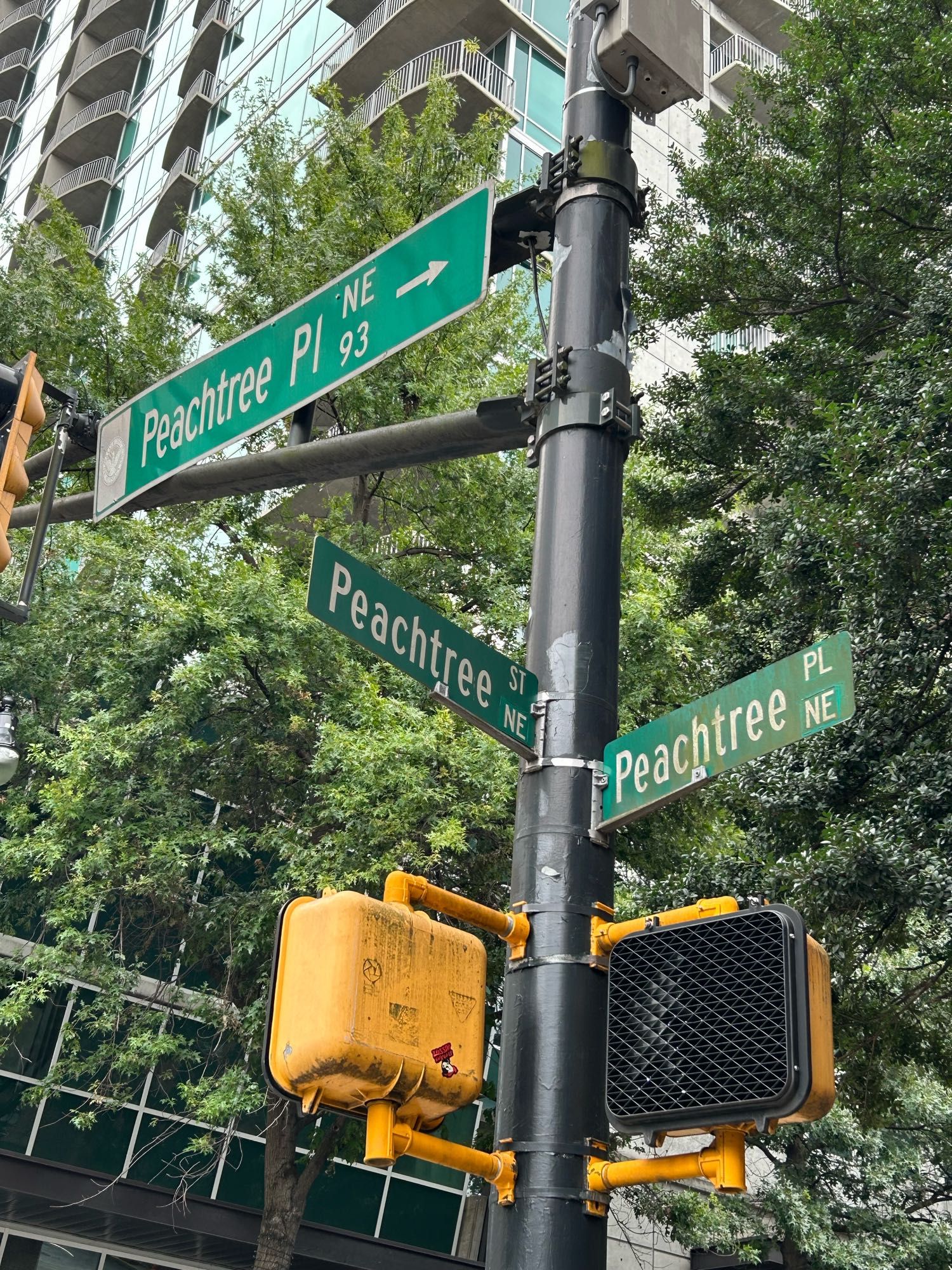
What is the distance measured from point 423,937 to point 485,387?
16081mm

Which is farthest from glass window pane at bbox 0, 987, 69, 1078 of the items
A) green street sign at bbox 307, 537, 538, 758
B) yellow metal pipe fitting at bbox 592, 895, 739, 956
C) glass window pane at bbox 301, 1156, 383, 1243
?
yellow metal pipe fitting at bbox 592, 895, 739, 956

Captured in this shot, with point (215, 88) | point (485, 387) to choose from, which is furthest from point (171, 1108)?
point (215, 88)

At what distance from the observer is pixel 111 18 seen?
45.3m

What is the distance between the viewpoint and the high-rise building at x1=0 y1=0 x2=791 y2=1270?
1927cm

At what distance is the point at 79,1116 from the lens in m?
14.6

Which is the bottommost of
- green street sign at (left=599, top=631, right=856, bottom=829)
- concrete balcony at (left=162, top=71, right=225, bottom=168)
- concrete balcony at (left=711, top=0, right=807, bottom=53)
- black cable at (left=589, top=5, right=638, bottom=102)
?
green street sign at (left=599, top=631, right=856, bottom=829)

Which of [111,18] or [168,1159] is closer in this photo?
[168,1159]

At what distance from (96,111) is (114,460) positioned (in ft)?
144

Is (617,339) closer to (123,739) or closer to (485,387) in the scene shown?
(123,739)

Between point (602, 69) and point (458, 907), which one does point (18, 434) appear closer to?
point (602, 69)

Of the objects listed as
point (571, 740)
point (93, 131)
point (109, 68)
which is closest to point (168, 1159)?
point (571, 740)

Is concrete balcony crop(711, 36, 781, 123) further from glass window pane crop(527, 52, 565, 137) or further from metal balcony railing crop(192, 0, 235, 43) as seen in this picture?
metal balcony railing crop(192, 0, 235, 43)

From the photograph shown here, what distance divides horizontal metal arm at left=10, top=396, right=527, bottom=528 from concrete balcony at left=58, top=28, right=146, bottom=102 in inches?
1745

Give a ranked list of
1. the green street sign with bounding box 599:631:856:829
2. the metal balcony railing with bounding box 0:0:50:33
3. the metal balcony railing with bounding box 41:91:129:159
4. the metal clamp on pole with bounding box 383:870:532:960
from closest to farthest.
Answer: the metal clamp on pole with bounding box 383:870:532:960 → the green street sign with bounding box 599:631:856:829 → the metal balcony railing with bounding box 41:91:129:159 → the metal balcony railing with bounding box 0:0:50:33
